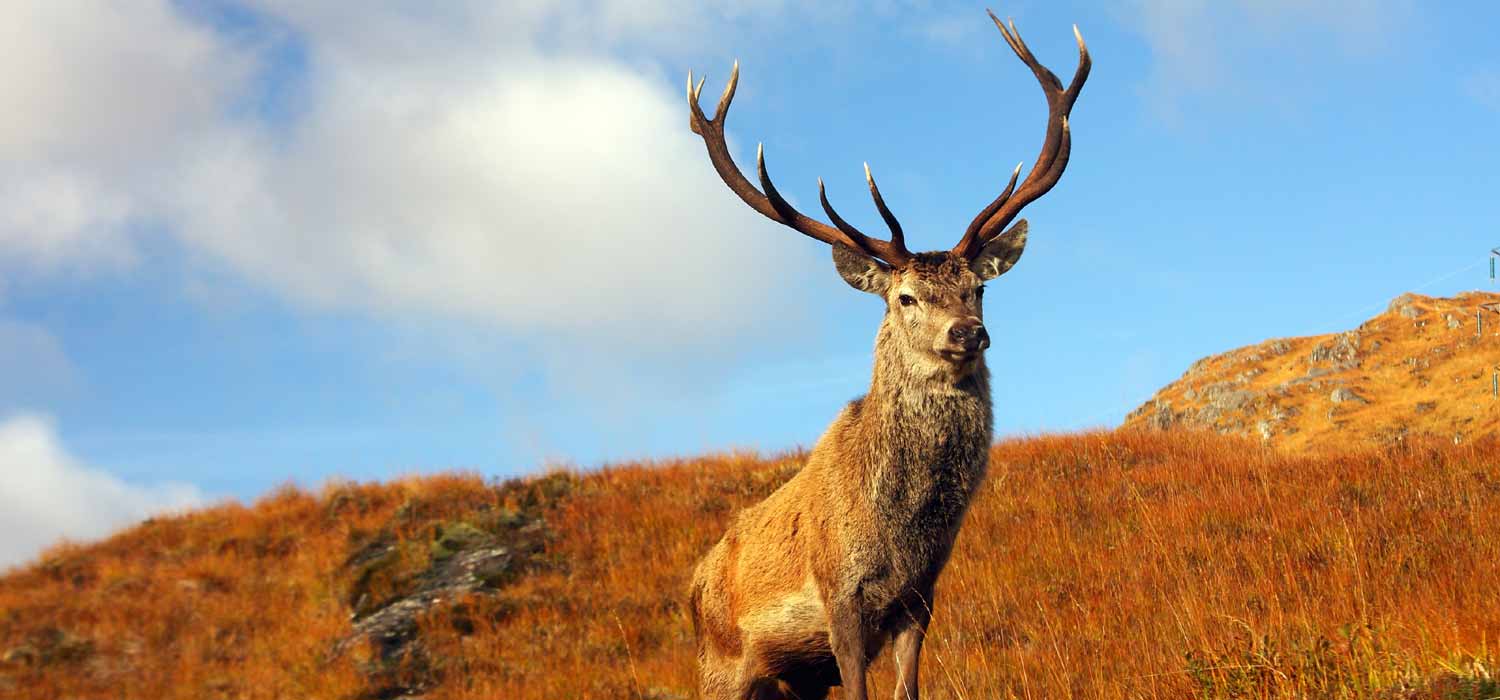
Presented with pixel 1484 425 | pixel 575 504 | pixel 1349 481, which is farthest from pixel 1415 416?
pixel 575 504

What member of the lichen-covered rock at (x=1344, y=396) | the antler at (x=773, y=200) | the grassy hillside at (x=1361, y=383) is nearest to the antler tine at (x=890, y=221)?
the antler at (x=773, y=200)

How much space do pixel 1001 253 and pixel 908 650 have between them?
2308mm

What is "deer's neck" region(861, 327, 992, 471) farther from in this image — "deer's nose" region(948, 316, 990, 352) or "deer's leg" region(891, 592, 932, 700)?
"deer's leg" region(891, 592, 932, 700)

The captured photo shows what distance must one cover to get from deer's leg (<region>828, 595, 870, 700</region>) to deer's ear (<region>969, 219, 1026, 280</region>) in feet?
6.80

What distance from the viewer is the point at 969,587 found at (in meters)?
8.92

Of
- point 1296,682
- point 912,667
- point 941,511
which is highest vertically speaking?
point 941,511

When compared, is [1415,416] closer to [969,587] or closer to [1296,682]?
[969,587]

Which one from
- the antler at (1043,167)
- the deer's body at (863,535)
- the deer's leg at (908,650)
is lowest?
the deer's leg at (908,650)

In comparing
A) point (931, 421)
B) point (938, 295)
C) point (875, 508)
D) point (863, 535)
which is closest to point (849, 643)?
point (863, 535)

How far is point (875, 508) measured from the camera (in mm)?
5066

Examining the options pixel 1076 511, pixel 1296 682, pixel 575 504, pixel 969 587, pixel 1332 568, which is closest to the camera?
pixel 1296 682

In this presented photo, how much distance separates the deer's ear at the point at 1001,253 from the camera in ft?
19.5

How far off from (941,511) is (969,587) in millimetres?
4063

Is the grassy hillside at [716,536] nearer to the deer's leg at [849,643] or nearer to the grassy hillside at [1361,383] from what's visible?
the deer's leg at [849,643]
